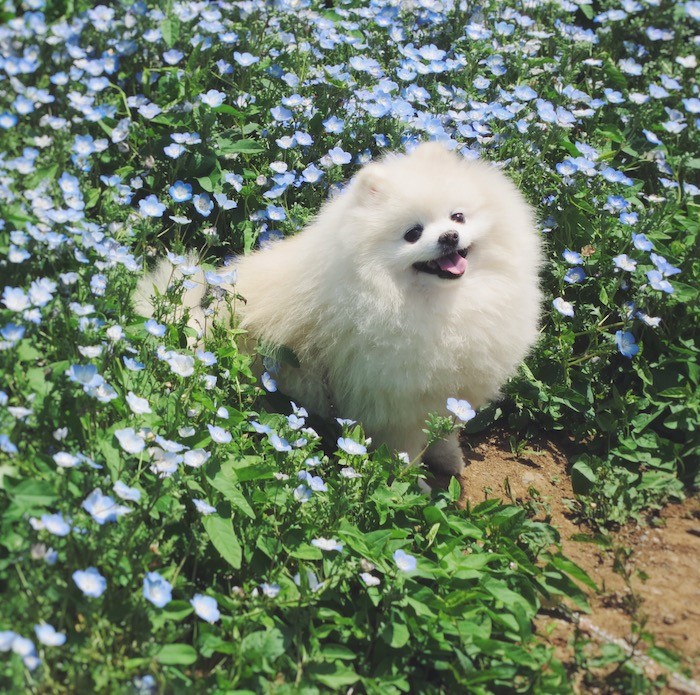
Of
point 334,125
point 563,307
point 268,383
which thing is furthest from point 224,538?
point 334,125

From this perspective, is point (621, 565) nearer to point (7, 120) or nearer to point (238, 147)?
point (238, 147)

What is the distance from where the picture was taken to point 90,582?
247 cm

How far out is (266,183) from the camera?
4.75m

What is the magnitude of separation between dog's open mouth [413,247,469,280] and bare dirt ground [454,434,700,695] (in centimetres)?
106

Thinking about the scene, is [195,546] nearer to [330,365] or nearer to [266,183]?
[330,365]

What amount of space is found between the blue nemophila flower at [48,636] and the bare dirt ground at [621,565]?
1.71m

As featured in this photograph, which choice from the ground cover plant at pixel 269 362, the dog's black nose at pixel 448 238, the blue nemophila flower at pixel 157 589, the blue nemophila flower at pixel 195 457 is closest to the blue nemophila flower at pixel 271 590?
the ground cover plant at pixel 269 362

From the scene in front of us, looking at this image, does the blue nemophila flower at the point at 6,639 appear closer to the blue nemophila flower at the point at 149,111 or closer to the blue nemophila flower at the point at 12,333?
the blue nemophila flower at the point at 12,333

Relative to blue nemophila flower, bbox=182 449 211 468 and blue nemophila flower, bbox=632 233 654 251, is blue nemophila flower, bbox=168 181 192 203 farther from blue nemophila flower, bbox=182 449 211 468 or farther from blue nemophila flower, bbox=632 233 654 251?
blue nemophila flower, bbox=632 233 654 251

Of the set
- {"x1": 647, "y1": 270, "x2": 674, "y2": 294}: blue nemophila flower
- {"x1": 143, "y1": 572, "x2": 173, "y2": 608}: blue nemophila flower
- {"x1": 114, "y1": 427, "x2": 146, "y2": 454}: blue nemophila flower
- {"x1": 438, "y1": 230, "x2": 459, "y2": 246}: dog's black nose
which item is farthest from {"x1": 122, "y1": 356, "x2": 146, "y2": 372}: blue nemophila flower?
{"x1": 647, "y1": 270, "x2": 674, "y2": 294}: blue nemophila flower

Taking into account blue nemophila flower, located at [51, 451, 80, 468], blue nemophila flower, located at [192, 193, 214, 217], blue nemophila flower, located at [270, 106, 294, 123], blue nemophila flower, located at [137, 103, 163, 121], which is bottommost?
blue nemophila flower, located at [192, 193, 214, 217]

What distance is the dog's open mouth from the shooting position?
144 inches

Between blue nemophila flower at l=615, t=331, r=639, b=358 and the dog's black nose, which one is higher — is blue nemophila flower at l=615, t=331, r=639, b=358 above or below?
below

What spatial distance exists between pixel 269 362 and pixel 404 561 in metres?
1.34
